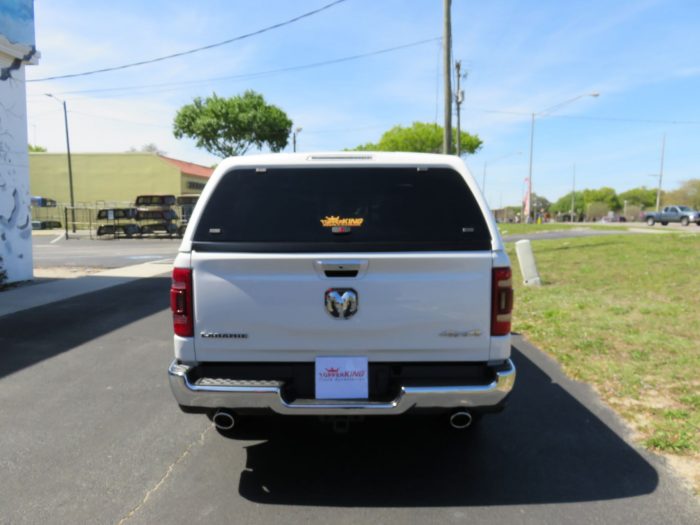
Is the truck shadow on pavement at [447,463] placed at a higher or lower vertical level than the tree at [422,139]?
lower

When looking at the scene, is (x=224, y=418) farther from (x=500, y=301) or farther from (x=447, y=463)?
(x=500, y=301)

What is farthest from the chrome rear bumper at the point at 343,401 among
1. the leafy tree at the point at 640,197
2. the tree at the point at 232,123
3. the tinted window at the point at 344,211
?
the leafy tree at the point at 640,197

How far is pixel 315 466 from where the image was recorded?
352 cm

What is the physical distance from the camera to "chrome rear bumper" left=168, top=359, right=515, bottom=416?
2904 millimetres

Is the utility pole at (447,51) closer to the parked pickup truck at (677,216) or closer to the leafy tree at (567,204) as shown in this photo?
the parked pickup truck at (677,216)

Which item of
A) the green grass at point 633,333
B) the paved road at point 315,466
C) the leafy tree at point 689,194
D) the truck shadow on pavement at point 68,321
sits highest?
the leafy tree at point 689,194

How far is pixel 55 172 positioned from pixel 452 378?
52648 millimetres

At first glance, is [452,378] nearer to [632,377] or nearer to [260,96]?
[632,377]

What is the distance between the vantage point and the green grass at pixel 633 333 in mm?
4297

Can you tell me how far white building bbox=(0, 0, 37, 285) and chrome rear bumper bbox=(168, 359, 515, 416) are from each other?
10.8 m

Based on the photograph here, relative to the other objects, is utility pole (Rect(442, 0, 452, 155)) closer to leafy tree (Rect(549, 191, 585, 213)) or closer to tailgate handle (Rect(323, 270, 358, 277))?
tailgate handle (Rect(323, 270, 358, 277))

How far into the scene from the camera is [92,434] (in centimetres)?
403

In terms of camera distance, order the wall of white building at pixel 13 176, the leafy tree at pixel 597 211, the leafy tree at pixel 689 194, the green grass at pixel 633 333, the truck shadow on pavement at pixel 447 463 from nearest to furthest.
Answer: the truck shadow on pavement at pixel 447 463
the green grass at pixel 633 333
the wall of white building at pixel 13 176
the leafy tree at pixel 689 194
the leafy tree at pixel 597 211

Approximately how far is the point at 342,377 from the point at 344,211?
1.00m
